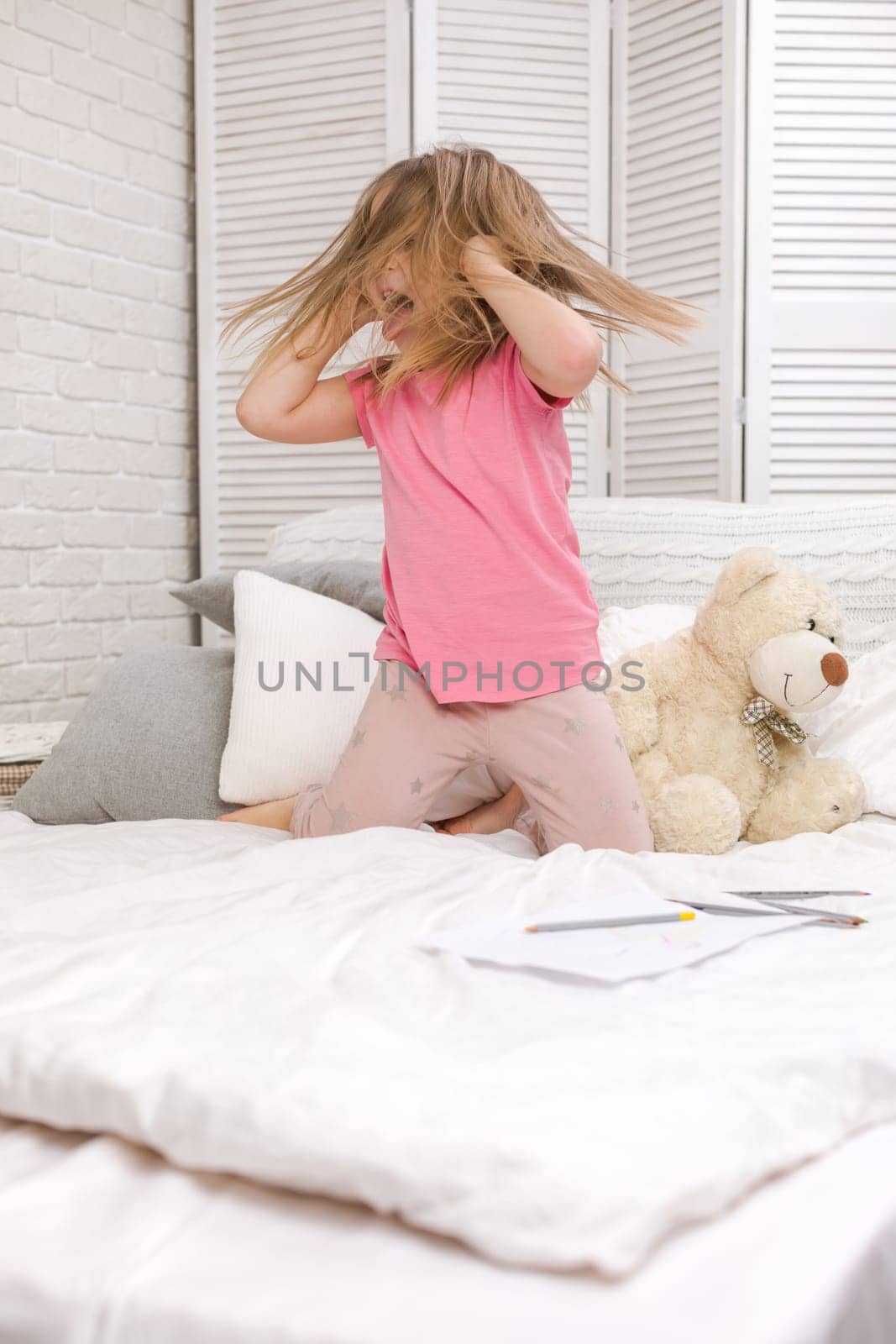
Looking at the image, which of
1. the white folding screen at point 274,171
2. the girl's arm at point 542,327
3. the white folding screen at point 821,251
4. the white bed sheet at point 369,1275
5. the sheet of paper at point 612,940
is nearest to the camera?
the white bed sheet at point 369,1275

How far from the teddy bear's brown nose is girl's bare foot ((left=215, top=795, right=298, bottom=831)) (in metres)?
0.69

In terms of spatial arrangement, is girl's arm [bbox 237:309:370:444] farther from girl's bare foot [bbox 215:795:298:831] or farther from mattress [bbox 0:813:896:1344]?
mattress [bbox 0:813:896:1344]

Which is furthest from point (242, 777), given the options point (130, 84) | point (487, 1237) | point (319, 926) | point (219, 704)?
point (130, 84)

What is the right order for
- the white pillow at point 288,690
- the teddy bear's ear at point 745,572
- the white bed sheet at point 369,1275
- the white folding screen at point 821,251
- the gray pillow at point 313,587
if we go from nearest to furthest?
1. the white bed sheet at point 369,1275
2. the teddy bear's ear at point 745,572
3. the white pillow at point 288,690
4. the gray pillow at point 313,587
5. the white folding screen at point 821,251

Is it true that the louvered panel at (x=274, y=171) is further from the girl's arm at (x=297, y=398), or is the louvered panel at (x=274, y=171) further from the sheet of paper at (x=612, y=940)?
the sheet of paper at (x=612, y=940)

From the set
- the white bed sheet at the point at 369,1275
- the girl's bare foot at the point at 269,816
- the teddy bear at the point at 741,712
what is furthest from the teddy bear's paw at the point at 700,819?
the white bed sheet at the point at 369,1275

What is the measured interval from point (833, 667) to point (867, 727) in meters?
0.19

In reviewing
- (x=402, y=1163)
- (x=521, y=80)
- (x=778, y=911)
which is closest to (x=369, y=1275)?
(x=402, y=1163)

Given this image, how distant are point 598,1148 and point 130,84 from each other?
8.94 ft

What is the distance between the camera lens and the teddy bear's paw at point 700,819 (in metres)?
1.42

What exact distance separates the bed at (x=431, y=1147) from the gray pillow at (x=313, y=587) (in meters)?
1.04

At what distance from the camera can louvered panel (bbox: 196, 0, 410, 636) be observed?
2625 millimetres

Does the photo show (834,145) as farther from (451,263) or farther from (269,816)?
(269,816)

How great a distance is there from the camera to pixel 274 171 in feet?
8.91
